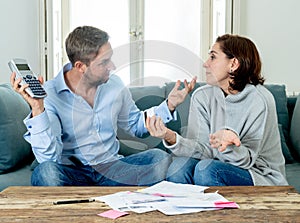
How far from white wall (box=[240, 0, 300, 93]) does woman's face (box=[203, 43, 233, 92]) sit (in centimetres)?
165

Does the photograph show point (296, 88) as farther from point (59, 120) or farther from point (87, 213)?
point (87, 213)

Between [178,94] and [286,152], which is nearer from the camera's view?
[178,94]

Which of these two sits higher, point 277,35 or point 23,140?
point 277,35

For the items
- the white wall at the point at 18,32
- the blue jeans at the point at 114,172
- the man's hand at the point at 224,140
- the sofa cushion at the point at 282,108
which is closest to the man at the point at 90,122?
the blue jeans at the point at 114,172

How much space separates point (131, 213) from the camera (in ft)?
4.14

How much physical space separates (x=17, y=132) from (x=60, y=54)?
172cm

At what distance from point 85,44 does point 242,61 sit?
0.64m

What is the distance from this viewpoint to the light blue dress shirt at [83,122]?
1877mm

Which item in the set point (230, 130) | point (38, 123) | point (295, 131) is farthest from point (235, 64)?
point (38, 123)

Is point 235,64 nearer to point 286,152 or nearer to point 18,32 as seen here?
point 286,152

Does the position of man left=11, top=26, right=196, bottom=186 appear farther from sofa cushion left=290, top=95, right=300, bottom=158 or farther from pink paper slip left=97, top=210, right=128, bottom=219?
sofa cushion left=290, top=95, right=300, bottom=158

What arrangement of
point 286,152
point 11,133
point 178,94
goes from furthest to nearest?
point 286,152 → point 11,133 → point 178,94

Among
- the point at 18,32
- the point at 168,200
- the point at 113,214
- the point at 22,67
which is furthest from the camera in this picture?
the point at 18,32

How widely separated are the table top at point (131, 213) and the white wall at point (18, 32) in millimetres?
2069
